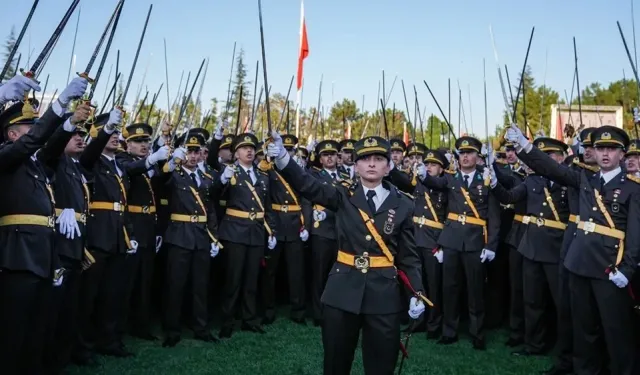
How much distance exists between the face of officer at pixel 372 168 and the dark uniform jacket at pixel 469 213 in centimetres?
328

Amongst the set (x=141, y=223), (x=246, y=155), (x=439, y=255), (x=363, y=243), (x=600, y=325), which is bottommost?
(x=600, y=325)

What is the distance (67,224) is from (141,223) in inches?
73.8

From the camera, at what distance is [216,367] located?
6031 millimetres

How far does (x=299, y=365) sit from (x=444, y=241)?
8.73 ft

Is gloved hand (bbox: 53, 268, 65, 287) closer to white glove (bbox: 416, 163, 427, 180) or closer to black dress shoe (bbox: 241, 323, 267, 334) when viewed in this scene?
black dress shoe (bbox: 241, 323, 267, 334)

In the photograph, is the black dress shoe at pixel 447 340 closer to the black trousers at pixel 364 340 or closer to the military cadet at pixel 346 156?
the military cadet at pixel 346 156

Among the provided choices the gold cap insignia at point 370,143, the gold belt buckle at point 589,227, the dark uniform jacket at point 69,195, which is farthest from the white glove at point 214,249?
the gold belt buckle at point 589,227

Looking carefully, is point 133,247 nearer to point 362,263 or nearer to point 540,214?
point 362,263

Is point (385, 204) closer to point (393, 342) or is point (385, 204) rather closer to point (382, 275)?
point (382, 275)

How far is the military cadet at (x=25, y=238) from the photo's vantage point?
3.90m

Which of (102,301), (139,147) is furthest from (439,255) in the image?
(102,301)

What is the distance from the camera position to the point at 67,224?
4.96 metres

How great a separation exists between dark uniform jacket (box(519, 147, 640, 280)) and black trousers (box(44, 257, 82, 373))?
14.7 feet

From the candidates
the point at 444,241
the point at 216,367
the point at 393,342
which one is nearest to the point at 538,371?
the point at 444,241
